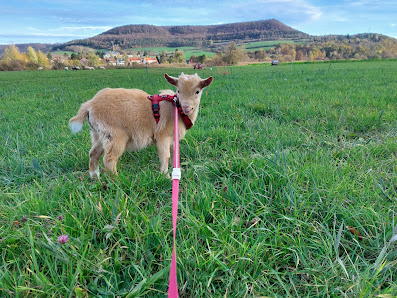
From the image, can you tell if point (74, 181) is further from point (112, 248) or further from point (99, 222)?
point (112, 248)

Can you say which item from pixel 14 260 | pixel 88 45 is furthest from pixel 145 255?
pixel 88 45

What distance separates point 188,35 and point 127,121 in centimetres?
10054

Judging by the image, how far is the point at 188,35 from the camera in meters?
92.3

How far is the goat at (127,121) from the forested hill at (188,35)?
2478 inches

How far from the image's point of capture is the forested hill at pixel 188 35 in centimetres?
6606

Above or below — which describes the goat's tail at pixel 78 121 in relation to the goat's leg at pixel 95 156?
above

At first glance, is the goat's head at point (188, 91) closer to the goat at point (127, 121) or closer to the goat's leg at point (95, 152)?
the goat at point (127, 121)

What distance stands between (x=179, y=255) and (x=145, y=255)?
24 cm

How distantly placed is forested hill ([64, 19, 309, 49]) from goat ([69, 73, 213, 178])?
62.9 meters

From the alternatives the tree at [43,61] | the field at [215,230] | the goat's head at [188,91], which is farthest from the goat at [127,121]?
the tree at [43,61]

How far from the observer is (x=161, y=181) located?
251cm

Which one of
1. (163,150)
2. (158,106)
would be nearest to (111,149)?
(163,150)

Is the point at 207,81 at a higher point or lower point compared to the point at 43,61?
lower

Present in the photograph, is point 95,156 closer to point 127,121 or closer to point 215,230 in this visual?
point 127,121
